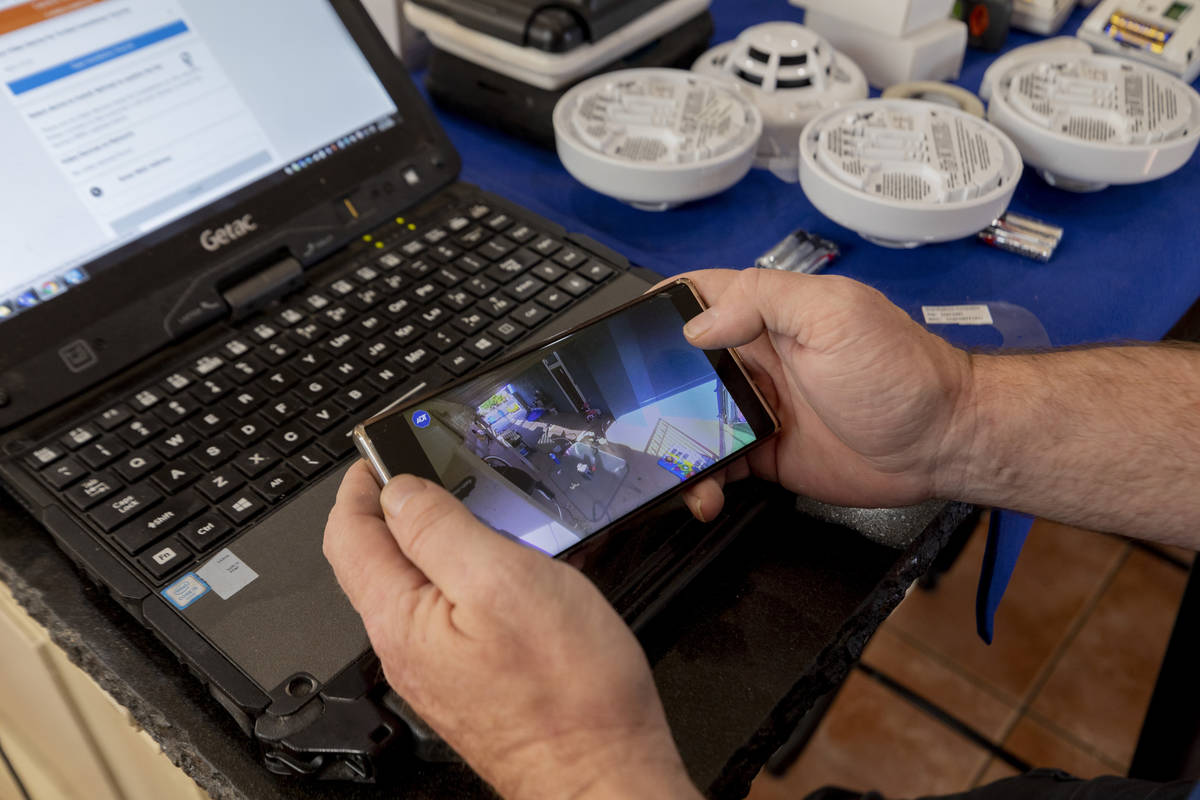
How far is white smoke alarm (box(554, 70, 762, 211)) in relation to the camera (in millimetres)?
753

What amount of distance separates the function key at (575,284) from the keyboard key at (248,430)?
0.23 metres

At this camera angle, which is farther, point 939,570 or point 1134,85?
point 939,570

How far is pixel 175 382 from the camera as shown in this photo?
Answer: 0.59 metres

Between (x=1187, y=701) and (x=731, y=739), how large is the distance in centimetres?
66

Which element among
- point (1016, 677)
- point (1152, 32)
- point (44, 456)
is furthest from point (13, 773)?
point (1152, 32)

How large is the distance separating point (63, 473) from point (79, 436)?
0.10ft

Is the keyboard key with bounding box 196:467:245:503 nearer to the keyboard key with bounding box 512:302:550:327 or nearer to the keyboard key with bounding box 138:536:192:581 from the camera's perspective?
the keyboard key with bounding box 138:536:192:581

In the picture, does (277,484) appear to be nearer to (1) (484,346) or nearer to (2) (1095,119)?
(1) (484,346)

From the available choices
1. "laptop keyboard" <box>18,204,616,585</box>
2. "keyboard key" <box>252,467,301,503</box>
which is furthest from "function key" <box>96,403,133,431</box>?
"keyboard key" <box>252,467,301,503</box>

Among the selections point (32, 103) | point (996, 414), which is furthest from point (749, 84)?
point (32, 103)

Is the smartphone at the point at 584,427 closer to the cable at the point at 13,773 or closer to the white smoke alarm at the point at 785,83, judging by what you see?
the white smoke alarm at the point at 785,83

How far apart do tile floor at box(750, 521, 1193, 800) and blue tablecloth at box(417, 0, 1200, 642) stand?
22.7 inches

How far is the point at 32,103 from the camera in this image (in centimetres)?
56

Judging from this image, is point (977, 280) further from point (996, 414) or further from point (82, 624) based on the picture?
point (82, 624)
